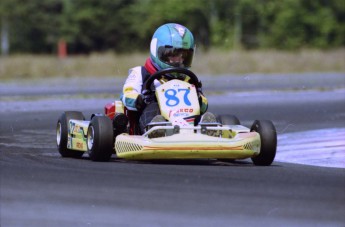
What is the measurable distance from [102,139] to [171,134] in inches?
24.6

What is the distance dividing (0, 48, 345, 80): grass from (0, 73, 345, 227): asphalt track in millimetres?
24452

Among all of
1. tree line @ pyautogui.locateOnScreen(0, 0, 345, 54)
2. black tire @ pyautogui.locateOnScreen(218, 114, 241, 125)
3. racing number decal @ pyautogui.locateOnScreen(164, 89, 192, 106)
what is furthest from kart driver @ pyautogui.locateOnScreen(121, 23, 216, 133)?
tree line @ pyautogui.locateOnScreen(0, 0, 345, 54)

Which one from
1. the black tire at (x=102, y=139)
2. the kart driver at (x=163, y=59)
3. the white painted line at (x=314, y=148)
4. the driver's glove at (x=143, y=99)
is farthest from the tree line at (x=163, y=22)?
the black tire at (x=102, y=139)

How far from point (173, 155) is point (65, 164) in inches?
38.4

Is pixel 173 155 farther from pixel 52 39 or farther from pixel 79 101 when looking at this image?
pixel 52 39

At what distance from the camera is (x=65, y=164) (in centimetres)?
932

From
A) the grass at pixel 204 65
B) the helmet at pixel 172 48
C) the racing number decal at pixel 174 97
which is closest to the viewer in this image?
the racing number decal at pixel 174 97

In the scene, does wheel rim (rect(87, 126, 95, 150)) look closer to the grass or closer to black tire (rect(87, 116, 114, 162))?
black tire (rect(87, 116, 114, 162))

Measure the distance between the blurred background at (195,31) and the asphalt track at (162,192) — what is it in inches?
1076

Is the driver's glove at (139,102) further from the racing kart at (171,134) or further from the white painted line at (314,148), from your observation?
the white painted line at (314,148)

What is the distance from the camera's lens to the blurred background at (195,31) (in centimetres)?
3841

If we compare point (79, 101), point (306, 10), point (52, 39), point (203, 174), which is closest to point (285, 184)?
point (203, 174)

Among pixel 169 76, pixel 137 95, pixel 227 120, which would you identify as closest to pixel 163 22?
pixel 227 120

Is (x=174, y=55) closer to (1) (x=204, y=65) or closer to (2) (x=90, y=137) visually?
(2) (x=90, y=137)
